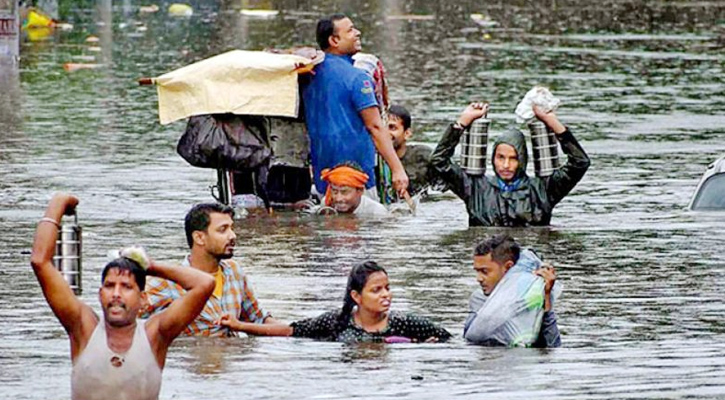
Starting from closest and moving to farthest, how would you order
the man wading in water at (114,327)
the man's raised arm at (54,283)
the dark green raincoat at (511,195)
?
1. the man wading in water at (114,327)
2. the man's raised arm at (54,283)
3. the dark green raincoat at (511,195)

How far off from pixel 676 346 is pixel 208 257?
7.25 feet

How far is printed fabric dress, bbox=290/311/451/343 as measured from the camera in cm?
1044

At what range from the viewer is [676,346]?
10.3 m

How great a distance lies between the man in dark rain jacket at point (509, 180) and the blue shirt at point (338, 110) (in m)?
0.98

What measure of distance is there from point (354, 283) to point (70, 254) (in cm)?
144

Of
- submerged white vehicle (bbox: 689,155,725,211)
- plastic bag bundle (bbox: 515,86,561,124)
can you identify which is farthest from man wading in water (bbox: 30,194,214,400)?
submerged white vehicle (bbox: 689,155,725,211)

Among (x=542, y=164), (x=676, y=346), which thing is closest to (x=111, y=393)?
(x=676, y=346)

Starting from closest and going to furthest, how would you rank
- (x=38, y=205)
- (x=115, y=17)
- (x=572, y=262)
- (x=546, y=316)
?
(x=546, y=316) → (x=572, y=262) → (x=38, y=205) → (x=115, y=17)

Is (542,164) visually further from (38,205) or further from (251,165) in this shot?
(38,205)

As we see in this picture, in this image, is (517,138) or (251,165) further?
(251,165)

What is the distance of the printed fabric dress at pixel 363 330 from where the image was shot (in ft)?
34.2

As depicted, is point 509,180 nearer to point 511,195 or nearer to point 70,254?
point 511,195

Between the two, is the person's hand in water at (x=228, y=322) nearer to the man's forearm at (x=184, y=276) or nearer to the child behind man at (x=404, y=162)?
the man's forearm at (x=184, y=276)

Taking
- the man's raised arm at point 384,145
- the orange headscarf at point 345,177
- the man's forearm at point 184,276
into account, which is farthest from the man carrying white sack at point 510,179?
the man's forearm at point 184,276
